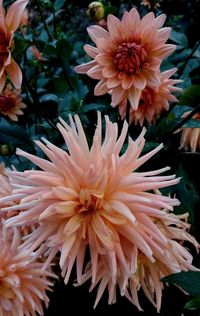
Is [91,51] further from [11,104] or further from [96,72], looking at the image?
[11,104]

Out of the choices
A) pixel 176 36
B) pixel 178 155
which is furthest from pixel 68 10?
pixel 178 155

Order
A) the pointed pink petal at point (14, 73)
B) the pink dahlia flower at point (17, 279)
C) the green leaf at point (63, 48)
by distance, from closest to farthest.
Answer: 1. the pink dahlia flower at point (17, 279)
2. the pointed pink petal at point (14, 73)
3. the green leaf at point (63, 48)

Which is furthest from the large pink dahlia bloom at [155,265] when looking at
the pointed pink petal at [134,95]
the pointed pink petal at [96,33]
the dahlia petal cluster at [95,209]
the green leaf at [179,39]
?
the green leaf at [179,39]

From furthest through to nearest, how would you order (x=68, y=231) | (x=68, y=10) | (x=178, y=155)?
1. (x=68, y=10)
2. (x=178, y=155)
3. (x=68, y=231)

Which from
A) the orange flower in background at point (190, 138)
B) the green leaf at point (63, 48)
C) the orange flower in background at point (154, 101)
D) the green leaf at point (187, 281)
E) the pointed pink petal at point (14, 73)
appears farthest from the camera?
the green leaf at point (63, 48)

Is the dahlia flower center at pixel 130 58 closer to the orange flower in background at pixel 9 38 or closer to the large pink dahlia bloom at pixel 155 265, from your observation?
the orange flower in background at pixel 9 38

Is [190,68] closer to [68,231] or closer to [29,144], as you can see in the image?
[29,144]

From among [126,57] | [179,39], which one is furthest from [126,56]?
[179,39]
